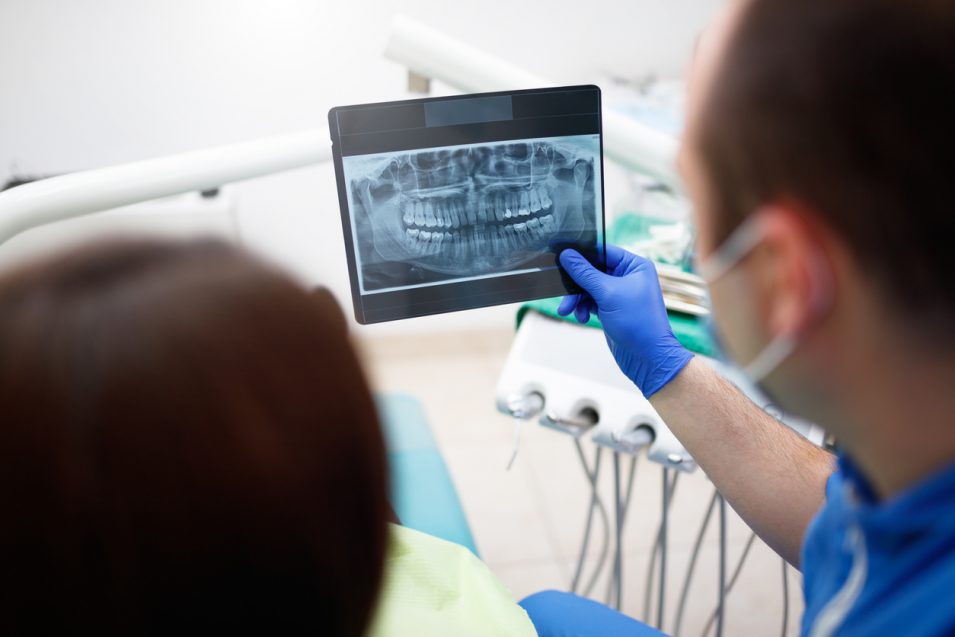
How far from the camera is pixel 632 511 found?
2.02 metres

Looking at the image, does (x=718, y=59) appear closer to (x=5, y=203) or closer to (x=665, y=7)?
(x=5, y=203)

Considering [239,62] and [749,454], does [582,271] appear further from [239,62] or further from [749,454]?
[239,62]

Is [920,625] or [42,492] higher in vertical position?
[42,492]

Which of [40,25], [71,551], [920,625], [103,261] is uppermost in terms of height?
[40,25]

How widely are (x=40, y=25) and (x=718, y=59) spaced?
2124 mm

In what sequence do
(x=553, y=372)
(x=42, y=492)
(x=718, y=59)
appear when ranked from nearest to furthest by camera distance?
(x=42, y=492) → (x=718, y=59) → (x=553, y=372)

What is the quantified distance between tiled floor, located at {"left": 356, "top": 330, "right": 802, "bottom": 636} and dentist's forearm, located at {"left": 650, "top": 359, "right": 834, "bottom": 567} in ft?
3.37

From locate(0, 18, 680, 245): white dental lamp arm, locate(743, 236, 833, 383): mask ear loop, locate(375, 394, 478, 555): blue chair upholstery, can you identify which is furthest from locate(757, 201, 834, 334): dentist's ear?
locate(375, 394, 478, 555): blue chair upholstery

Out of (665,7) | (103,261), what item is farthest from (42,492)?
(665,7)

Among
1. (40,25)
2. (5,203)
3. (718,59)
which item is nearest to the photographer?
(718,59)

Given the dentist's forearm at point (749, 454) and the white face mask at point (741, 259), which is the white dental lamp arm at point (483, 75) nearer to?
the dentist's forearm at point (749, 454)

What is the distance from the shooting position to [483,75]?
943mm

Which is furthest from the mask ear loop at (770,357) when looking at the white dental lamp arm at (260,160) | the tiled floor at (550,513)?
the tiled floor at (550,513)

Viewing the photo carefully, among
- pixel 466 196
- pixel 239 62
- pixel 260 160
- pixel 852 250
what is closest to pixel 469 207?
pixel 466 196
